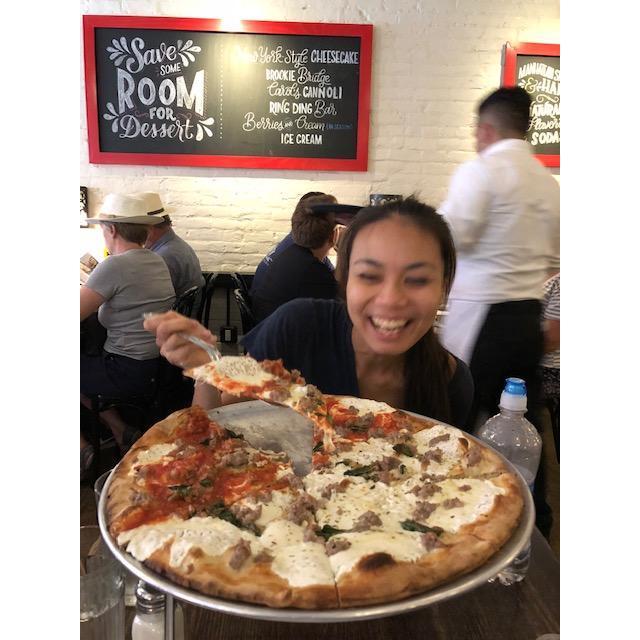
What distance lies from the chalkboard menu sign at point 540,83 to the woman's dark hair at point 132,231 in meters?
0.80

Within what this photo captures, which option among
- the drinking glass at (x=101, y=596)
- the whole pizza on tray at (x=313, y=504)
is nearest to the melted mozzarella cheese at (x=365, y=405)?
the whole pizza on tray at (x=313, y=504)

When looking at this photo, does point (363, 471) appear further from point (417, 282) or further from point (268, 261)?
point (268, 261)

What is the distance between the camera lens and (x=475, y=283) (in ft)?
3.43

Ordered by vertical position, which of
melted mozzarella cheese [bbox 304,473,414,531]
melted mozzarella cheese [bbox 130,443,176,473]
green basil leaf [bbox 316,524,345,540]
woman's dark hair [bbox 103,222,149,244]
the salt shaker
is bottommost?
the salt shaker

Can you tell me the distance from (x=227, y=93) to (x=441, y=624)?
1.04 meters

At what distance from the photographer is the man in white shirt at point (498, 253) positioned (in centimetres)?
96

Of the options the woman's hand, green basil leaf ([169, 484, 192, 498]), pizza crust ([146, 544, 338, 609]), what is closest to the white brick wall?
the woman's hand

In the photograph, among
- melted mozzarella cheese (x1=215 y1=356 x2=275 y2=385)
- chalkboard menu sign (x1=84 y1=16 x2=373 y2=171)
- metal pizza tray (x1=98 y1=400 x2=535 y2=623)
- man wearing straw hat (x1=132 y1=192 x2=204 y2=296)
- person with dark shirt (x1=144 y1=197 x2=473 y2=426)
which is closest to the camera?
metal pizza tray (x1=98 y1=400 x2=535 y2=623)

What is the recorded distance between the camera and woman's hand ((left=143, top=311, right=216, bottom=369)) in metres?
0.86

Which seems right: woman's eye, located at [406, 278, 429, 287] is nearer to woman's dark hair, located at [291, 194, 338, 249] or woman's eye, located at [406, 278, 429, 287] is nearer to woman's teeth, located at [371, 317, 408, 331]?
woman's teeth, located at [371, 317, 408, 331]

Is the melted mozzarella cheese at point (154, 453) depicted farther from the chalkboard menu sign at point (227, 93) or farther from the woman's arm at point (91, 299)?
the chalkboard menu sign at point (227, 93)

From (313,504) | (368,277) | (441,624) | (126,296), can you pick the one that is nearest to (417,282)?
(368,277)
